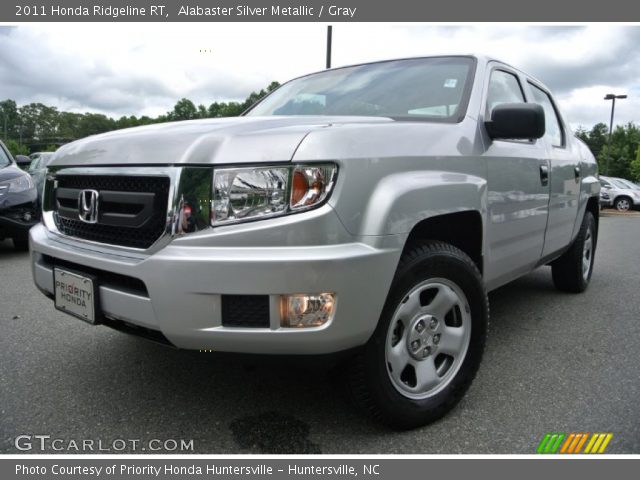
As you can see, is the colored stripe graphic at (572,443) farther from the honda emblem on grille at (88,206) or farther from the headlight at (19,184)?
the headlight at (19,184)

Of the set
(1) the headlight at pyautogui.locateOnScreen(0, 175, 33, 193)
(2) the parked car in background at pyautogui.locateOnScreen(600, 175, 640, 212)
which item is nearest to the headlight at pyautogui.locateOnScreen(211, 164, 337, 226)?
(1) the headlight at pyautogui.locateOnScreen(0, 175, 33, 193)

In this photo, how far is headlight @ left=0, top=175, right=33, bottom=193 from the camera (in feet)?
19.7

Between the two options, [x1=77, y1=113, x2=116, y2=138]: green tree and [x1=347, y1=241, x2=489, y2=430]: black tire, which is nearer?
[x1=347, y1=241, x2=489, y2=430]: black tire

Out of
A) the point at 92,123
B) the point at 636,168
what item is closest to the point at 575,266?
the point at 636,168

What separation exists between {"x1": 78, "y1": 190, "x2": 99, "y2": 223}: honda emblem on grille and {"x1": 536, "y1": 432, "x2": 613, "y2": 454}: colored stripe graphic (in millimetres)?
1973

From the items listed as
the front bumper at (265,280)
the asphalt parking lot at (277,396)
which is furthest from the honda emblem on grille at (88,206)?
the asphalt parking lot at (277,396)

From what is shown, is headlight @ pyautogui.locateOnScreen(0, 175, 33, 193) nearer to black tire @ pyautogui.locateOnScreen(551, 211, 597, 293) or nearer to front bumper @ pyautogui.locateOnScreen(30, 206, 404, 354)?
front bumper @ pyautogui.locateOnScreen(30, 206, 404, 354)

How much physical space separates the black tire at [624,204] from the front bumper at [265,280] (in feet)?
70.7

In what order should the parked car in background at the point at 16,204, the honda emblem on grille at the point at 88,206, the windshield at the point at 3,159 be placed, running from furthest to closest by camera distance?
1. the windshield at the point at 3,159
2. the parked car in background at the point at 16,204
3. the honda emblem on grille at the point at 88,206

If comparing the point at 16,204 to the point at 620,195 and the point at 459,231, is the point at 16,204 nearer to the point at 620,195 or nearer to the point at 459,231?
the point at 459,231

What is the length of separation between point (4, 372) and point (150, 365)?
2.38 feet

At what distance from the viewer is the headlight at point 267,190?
1686 mm

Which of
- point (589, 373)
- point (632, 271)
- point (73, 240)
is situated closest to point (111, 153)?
point (73, 240)

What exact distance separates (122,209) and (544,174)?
2.44m
